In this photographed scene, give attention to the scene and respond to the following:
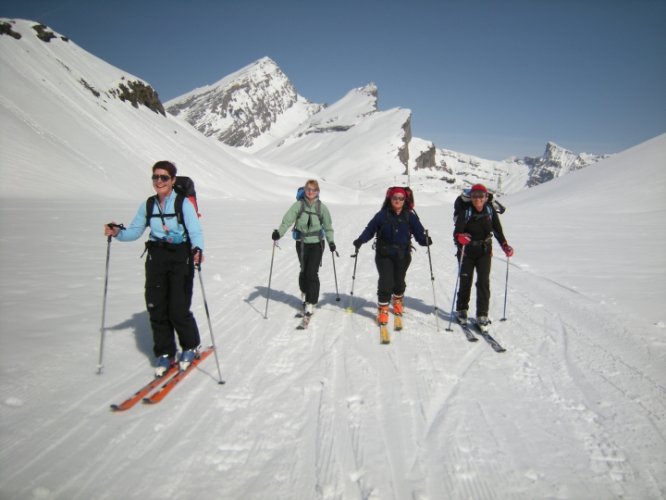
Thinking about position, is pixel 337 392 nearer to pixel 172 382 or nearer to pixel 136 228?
pixel 172 382

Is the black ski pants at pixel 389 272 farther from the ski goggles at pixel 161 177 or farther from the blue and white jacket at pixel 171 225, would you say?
→ the ski goggles at pixel 161 177

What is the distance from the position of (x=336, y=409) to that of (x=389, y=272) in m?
2.89

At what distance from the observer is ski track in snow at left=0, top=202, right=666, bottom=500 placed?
3.02m

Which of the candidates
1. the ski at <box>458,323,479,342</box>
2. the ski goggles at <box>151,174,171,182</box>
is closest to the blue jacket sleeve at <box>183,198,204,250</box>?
the ski goggles at <box>151,174,171,182</box>

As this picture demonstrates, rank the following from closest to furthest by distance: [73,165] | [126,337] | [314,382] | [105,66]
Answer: [314,382] → [126,337] → [73,165] → [105,66]

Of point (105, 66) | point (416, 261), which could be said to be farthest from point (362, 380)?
point (105, 66)

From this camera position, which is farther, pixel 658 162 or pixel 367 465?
pixel 658 162

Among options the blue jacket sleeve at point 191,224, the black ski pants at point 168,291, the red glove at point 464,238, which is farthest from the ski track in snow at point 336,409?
the blue jacket sleeve at point 191,224

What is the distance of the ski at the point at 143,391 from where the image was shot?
3865 millimetres

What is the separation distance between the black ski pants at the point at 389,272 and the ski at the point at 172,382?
9.56 ft

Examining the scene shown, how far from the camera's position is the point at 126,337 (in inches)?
226

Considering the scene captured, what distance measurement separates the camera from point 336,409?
396 cm

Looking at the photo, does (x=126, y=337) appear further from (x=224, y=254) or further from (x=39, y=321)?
(x=224, y=254)

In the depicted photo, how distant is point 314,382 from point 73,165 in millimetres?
38075
